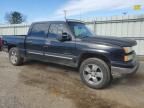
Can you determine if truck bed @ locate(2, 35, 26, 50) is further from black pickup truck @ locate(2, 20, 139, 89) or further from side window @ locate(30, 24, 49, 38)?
side window @ locate(30, 24, 49, 38)

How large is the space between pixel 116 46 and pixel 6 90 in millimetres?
3034

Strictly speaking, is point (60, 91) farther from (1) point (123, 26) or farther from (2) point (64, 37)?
(1) point (123, 26)

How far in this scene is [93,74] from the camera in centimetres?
497

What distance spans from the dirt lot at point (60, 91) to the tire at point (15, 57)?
84 cm

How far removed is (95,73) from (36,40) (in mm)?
2572

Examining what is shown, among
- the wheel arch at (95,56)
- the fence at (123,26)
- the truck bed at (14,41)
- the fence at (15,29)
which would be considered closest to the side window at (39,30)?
the truck bed at (14,41)

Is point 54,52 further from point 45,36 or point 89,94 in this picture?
point 89,94

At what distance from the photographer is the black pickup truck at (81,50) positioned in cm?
459

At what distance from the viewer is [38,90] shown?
4.68m

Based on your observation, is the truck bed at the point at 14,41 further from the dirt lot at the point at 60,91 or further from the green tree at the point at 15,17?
the green tree at the point at 15,17

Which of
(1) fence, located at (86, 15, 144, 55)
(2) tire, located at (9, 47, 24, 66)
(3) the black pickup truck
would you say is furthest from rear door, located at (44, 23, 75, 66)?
(1) fence, located at (86, 15, 144, 55)

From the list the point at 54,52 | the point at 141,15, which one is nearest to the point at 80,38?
the point at 54,52

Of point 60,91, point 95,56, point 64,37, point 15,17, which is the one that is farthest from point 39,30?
point 15,17

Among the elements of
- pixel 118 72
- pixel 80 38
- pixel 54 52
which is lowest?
pixel 118 72
